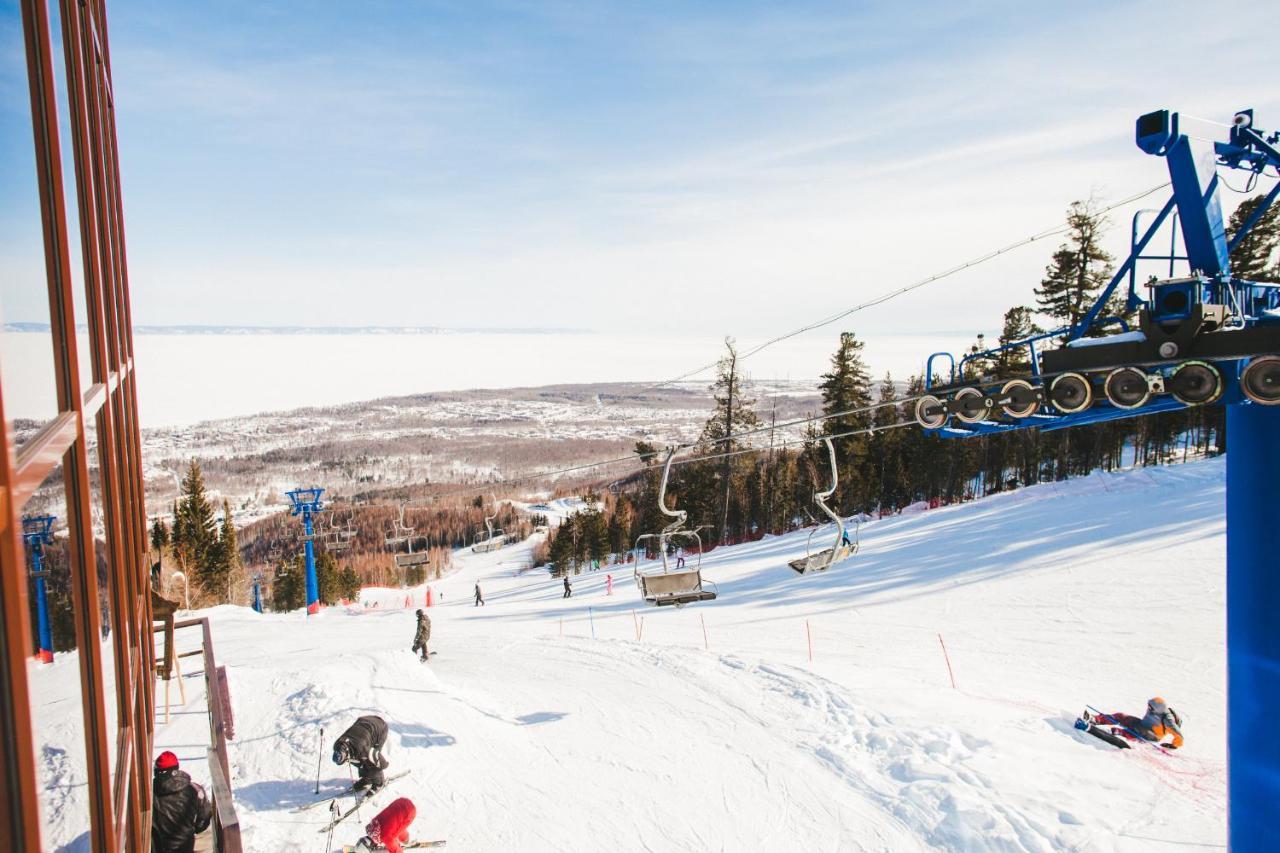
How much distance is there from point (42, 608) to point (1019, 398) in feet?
27.0

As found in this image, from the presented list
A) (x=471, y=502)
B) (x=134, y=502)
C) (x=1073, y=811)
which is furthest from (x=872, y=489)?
(x=471, y=502)

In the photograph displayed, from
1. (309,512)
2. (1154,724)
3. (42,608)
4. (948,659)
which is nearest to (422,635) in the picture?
(948,659)

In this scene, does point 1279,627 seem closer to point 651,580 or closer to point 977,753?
point 977,753

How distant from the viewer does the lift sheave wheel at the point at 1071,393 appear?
750 centimetres

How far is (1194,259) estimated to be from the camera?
7145mm

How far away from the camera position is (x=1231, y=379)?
6.73 m

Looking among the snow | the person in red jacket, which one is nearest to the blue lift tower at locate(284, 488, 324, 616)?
the snow

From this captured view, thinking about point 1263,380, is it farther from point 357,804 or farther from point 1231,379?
point 357,804

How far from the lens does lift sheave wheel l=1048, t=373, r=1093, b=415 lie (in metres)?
7.50

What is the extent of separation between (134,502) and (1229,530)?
9477 millimetres

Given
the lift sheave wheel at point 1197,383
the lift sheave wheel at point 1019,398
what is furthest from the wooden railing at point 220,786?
the lift sheave wheel at point 1197,383

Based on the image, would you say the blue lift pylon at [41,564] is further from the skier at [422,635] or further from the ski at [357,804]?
the skier at [422,635]

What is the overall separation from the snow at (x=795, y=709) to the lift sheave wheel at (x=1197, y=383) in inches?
221

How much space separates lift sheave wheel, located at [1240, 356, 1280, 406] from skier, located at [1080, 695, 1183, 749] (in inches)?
303
